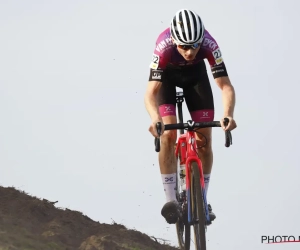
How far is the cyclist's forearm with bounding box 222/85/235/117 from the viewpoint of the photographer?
10128 millimetres

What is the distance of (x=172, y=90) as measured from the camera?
11.2 meters

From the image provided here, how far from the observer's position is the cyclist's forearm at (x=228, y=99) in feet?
33.2

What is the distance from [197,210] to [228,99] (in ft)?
4.79

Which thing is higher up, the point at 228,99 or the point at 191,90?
the point at 191,90

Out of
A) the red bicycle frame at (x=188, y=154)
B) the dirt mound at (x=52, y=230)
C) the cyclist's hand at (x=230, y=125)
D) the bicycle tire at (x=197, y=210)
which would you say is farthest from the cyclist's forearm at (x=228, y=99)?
the dirt mound at (x=52, y=230)

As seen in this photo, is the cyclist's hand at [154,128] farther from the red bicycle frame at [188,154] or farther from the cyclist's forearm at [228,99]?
the cyclist's forearm at [228,99]

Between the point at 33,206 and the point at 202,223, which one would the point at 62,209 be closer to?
the point at 33,206

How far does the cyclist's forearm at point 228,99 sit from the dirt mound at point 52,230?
7.39ft

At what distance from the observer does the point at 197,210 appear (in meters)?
9.91

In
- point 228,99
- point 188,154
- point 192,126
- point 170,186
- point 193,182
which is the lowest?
point 193,182

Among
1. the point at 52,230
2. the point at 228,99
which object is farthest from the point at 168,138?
the point at 52,230

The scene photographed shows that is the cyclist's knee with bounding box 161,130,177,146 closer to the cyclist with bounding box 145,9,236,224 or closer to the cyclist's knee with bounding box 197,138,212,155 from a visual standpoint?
the cyclist with bounding box 145,9,236,224

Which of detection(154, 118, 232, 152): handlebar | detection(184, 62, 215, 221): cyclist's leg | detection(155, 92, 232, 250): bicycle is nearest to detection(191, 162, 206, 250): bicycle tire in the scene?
detection(155, 92, 232, 250): bicycle

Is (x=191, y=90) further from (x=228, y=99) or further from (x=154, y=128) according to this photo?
(x=154, y=128)
